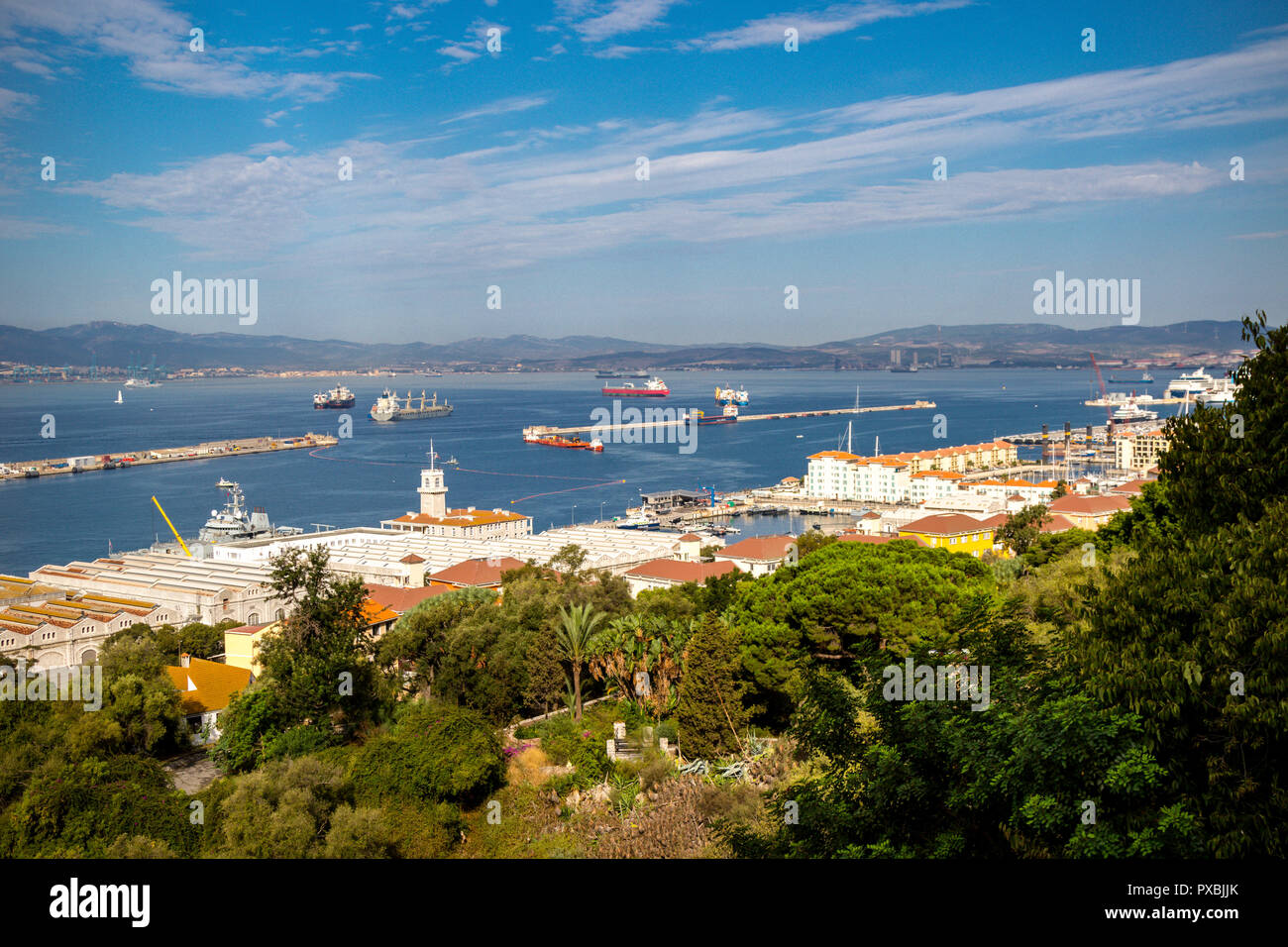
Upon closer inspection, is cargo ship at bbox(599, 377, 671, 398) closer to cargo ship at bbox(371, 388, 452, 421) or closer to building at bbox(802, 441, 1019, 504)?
cargo ship at bbox(371, 388, 452, 421)

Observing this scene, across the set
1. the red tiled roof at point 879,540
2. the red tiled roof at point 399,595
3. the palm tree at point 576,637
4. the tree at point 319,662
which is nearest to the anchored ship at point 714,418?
the red tiled roof at point 879,540

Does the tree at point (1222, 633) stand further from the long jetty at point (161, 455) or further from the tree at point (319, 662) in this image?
the long jetty at point (161, 455)

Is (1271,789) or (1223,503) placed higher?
(1223,503)

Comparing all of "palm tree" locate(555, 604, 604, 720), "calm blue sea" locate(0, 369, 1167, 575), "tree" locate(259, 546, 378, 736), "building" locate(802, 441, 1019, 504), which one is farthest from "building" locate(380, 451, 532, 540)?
"tree" locate(259, 546, 378, 736)

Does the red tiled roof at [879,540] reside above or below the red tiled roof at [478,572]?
above
